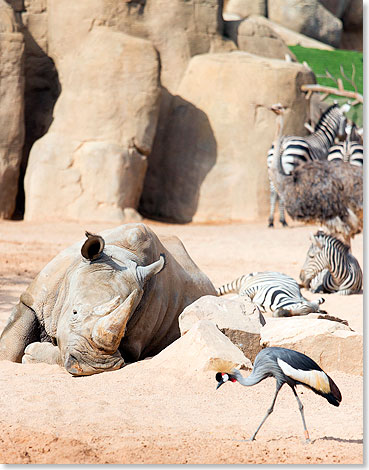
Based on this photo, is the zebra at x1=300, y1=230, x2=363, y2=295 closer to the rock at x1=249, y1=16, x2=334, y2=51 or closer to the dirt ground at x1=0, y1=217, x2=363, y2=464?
the dirt ground at x1=0, y1=217, x2=363, y2=464

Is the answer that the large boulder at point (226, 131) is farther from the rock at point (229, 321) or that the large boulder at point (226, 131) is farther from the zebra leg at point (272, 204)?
the rock at point (229, 321)

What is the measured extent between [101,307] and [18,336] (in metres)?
1.11

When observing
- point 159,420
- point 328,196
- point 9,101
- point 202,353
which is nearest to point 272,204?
point 328,196

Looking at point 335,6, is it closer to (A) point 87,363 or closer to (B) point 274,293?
(B) point 274,293

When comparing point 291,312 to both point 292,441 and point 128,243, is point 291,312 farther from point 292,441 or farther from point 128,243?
point 292,441

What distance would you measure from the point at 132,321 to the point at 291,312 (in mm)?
2739

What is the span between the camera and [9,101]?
1524cm

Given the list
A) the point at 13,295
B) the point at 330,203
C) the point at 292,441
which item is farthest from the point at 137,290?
the point at 330,203

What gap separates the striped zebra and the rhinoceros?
902 cm

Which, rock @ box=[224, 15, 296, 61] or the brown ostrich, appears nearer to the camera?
the brown ostrich

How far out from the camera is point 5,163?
601 inches

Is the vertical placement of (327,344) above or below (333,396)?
below

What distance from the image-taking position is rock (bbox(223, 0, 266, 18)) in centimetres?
2473

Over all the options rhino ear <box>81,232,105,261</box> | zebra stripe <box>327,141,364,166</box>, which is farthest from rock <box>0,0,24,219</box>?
rhino ear <box>81,232,105,261</box>
